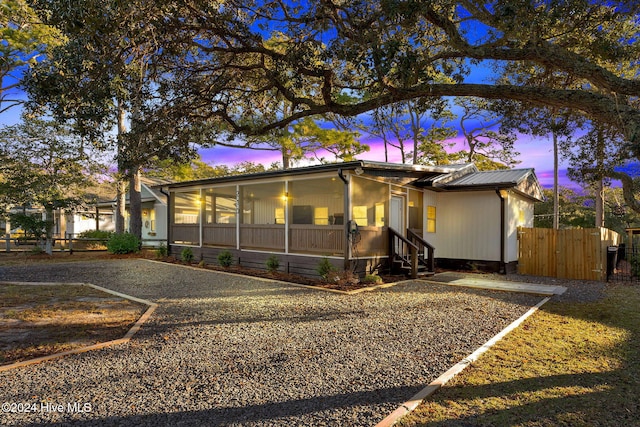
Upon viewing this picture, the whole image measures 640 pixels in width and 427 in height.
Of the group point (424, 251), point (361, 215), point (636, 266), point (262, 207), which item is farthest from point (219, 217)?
point (636, 266)

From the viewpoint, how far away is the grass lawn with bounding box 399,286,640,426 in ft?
9.48

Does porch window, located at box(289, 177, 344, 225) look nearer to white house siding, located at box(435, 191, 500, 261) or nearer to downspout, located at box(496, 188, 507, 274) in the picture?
white house siding, located at box(435, 191, 500, 261)

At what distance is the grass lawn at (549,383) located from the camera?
289 centimetres

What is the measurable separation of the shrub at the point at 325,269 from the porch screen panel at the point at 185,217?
22.7 ft

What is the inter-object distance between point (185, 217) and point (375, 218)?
1040 centimetres

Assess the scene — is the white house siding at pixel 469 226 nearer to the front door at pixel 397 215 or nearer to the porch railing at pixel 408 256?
the porch railing at pixel 408 256

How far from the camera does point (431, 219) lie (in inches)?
503

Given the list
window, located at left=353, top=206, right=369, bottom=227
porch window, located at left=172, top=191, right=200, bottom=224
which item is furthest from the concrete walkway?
porch window, located at left=172, top=191, right=200, bottom=224

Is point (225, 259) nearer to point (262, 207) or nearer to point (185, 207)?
point (262, 207)

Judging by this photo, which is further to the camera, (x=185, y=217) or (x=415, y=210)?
(x=185, y=217)

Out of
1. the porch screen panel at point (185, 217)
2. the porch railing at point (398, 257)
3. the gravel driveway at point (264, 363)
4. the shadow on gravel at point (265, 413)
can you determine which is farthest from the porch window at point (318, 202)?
the shadow on gravel at point (265, 413)

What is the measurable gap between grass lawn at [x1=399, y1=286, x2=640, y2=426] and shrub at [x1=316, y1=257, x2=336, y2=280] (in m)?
4.87

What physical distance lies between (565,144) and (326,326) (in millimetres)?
11611

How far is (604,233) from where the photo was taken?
35.0ft
